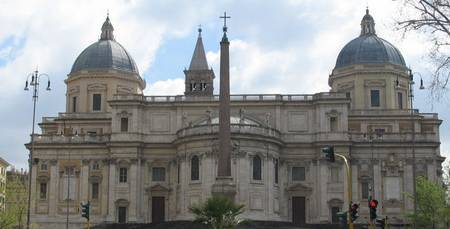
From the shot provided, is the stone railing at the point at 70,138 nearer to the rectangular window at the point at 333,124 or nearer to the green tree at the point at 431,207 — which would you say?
the rectangular window at the point at 333,124

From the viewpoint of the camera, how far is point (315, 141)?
81625 mm

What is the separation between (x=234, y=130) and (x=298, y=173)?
10.4 metres

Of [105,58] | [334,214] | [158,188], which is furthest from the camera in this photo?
[105,58]

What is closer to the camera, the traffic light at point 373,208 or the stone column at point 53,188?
the traffic light at point 373,208

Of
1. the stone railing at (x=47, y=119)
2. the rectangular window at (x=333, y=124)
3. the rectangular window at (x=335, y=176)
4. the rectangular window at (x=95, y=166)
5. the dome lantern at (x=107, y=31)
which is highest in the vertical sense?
the dome lantern at (x=107, y=31)

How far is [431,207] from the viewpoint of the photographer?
6425 cm

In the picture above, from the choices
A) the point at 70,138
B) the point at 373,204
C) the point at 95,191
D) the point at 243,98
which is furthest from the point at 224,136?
the point at 70,138

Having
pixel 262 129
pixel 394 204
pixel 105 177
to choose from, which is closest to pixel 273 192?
pixel 262 129

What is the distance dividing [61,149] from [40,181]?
4.18m

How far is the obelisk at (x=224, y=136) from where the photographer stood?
5597 cm

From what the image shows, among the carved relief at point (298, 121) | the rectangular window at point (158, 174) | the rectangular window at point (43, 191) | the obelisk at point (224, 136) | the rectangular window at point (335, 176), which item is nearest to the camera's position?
the obelisk at point (224, 136)

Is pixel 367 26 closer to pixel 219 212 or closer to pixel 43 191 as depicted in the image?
pixel 43 191

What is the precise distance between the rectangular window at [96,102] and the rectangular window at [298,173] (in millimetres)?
24882

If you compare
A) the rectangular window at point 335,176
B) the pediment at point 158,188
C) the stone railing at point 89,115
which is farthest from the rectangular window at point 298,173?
the stone railing at point 89,115
